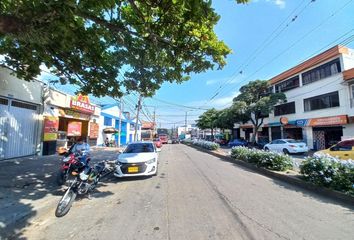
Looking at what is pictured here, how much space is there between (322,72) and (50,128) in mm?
26235

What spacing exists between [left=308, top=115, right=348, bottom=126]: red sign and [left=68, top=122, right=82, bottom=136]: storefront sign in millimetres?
24492

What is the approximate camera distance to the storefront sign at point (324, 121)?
66.0 feet

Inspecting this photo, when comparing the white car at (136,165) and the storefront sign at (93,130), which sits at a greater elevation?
the storefront sign at (93,130)

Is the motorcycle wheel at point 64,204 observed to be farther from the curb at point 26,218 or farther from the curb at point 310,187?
the curb at point 310,187

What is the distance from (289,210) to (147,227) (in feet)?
10.7

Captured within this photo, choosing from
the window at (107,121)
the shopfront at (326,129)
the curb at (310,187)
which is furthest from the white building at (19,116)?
the shopfront at (326,129)

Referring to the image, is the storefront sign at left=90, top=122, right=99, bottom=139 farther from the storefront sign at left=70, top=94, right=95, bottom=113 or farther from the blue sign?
the blue sign

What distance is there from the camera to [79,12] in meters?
4.19

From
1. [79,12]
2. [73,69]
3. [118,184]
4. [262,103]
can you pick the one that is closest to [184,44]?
[79,12]

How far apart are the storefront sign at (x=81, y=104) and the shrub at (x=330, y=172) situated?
16525 mm

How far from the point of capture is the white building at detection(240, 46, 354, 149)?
2014 cm

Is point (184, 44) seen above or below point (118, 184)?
above

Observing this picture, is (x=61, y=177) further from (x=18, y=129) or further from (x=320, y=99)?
(x=320, y=99)

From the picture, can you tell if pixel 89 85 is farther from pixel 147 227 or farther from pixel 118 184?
pixel 147 227
